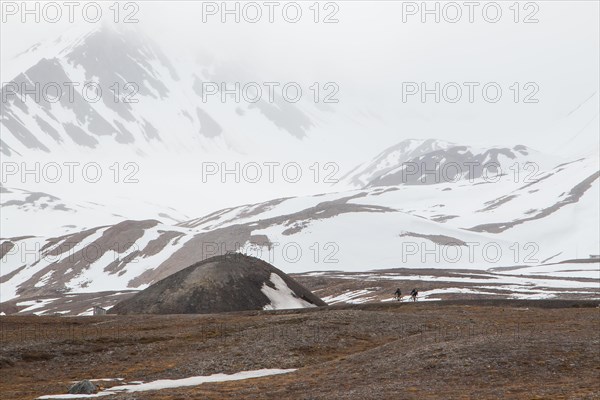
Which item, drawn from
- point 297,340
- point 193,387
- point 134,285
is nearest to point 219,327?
point 297,340

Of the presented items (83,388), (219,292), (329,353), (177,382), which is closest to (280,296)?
(219,292)

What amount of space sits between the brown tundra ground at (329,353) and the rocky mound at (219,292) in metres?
12.3

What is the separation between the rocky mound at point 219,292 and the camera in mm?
81750

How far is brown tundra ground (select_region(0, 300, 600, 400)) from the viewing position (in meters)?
33.3

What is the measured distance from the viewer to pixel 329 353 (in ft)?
160

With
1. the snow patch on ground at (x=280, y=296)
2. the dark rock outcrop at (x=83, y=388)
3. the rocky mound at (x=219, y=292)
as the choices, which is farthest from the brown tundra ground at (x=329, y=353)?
the snow patch on ground at (x=280, y=296)

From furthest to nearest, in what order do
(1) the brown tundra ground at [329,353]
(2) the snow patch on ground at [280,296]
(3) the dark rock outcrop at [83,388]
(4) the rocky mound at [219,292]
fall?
(2) the snow patch on ground at [280,296]
(4) the rocky mound at [219,292]
(3) the dark rock outcrop at [83,388]
(1) the brown tundra ground at [329,353]

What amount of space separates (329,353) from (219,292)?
36992 mm

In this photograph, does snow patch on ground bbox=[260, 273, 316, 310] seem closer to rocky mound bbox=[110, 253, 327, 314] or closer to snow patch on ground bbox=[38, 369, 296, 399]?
rocky mound bbox=[110, 253, 327, 314]

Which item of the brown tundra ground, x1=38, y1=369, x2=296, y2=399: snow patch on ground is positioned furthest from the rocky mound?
x1=38, y1=369, x2=296, y2=399: snow patch on ground

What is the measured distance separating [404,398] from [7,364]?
1027 inches

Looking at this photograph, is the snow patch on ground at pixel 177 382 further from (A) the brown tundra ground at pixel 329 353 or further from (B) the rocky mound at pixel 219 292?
(B) the rocky mound at pixel 219 292

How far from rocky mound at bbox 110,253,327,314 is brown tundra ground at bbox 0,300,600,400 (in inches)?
484

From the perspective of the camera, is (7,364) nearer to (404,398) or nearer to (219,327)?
(219,327)
